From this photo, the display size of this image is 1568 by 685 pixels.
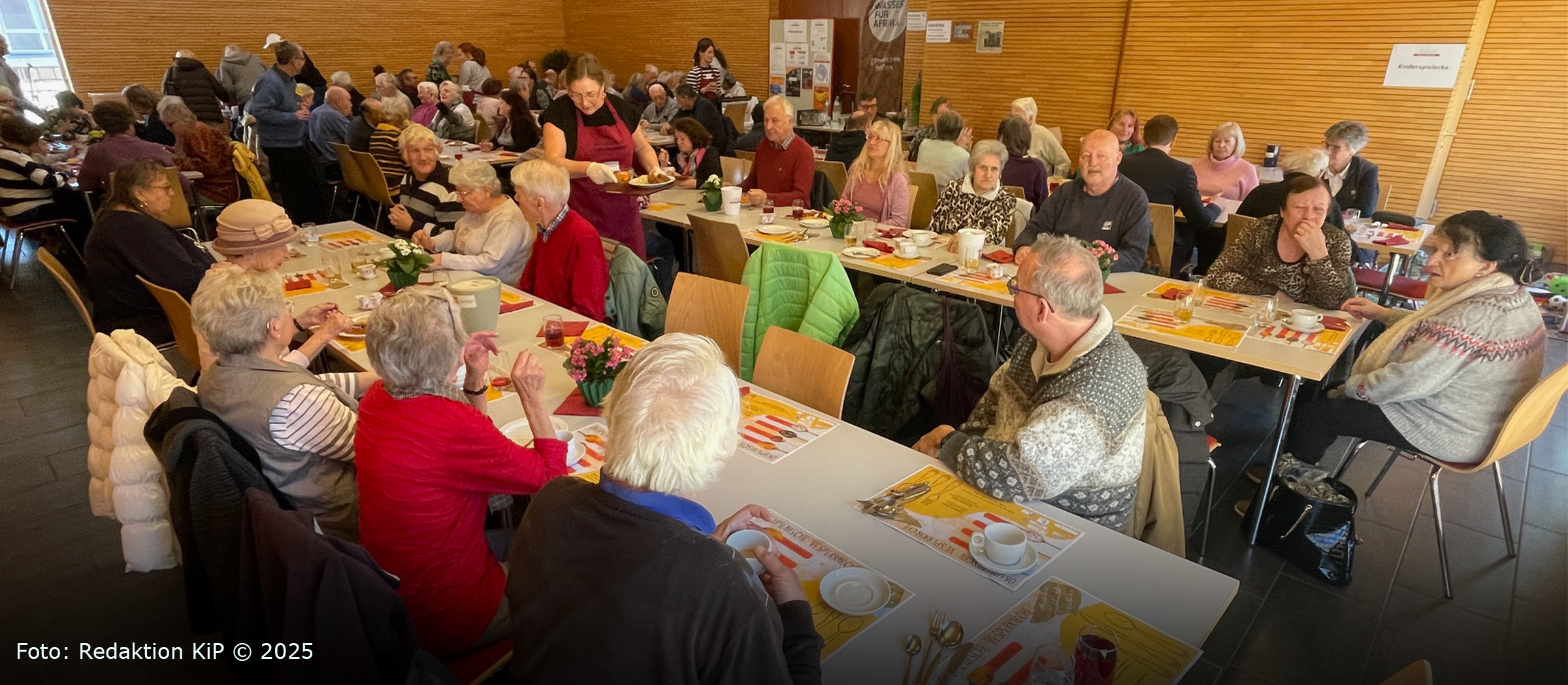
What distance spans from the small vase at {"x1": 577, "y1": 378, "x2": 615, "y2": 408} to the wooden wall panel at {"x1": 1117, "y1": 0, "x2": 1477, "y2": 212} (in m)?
7.51

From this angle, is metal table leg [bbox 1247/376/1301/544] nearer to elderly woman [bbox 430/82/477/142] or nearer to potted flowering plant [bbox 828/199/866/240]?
potted flowering plant [bbox 828/199/866/240]

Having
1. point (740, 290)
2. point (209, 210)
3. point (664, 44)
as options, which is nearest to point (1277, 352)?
point (740, 290)

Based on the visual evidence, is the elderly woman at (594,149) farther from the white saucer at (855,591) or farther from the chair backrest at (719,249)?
the white saucer at (855,591)

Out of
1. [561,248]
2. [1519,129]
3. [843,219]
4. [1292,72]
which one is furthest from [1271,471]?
[1519,129]

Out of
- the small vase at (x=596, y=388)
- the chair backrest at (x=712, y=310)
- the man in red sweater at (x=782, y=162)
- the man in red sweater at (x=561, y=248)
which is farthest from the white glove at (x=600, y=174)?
the small vase at (x=596, y=388)

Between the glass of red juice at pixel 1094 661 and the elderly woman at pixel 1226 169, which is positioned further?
the elderly woman at pixel 1226 169

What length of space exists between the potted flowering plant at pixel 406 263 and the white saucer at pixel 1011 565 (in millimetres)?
2697

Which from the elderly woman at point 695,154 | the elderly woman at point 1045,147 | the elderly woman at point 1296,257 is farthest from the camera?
the elderly woman at point 1045,147

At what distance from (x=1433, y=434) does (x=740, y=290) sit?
2.71 meters

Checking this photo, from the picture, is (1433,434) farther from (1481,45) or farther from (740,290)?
(1481,45)

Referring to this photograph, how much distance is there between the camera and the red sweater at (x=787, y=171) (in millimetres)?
5750

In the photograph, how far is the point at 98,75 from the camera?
35.0ft

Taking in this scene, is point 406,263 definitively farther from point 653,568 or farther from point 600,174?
point 653,568

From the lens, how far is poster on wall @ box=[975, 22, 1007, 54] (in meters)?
9.34
